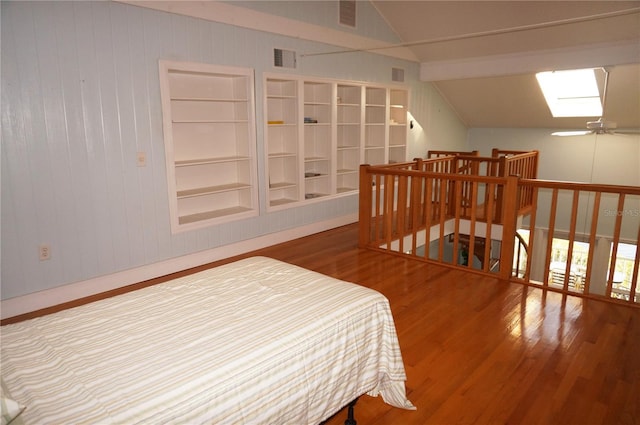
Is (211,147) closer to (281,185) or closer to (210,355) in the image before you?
(281,185)

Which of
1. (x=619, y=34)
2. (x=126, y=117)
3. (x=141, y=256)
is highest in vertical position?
(x=619, y=34)

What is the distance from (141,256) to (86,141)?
1.14 meters

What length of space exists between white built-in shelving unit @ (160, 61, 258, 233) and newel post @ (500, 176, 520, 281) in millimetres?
2650

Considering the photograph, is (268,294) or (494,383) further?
(494,383)

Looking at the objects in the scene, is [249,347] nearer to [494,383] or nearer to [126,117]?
[494,383]

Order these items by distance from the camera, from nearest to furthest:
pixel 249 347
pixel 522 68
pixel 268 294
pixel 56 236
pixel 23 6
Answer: pixel 249 347
pixel 268 294
pixel 23 6
pixel 56 236
pixel 522 68

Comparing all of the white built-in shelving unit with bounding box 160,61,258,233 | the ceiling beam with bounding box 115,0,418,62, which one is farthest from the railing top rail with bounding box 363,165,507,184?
the white built-in shelving unit with bounding box 160,61,258,233

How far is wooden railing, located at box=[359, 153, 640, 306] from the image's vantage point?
3500 millimetres

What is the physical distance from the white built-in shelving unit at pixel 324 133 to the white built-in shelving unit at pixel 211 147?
0.90 ft

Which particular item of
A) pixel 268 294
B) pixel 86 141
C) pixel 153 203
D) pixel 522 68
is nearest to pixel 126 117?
pixel 86 141

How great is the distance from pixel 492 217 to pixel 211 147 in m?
3.37

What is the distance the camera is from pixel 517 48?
6047mm

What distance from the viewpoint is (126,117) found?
141 inches

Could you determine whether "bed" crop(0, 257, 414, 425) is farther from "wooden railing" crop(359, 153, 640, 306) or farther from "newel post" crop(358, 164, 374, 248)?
"newel post" crop(358, 164, 374, 248)
